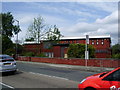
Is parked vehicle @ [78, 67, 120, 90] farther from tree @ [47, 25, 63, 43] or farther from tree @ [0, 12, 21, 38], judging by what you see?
tree @ [0, 12, 21, 38]

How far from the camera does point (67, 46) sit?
4503 cm

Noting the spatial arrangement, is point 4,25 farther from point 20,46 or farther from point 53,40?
point 53,40

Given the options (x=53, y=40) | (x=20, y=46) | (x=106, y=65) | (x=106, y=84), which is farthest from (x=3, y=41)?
(x=106, y=84)

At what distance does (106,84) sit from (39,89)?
3661mm

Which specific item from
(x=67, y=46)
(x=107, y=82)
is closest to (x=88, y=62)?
(x=107, y=82)

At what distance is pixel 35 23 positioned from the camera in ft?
120

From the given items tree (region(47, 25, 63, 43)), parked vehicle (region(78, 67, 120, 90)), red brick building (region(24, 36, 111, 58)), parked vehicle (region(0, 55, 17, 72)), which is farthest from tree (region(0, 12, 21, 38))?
parked vehicle (region(78, 67, 120, 90))

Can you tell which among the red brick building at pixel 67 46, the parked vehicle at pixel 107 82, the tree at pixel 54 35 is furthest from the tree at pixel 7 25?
the parked vehicle at pixel 107 82

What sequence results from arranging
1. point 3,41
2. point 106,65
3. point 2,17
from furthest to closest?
point 2,17 < point 3,41 < point 106,65

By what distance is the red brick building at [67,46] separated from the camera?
44062mm

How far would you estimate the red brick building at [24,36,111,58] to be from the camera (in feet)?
145

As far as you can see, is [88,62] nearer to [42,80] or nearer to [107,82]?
[42,80]

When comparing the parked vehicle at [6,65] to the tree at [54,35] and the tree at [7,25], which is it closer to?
the tree at [54,35]

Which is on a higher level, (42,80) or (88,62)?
(42,80)
